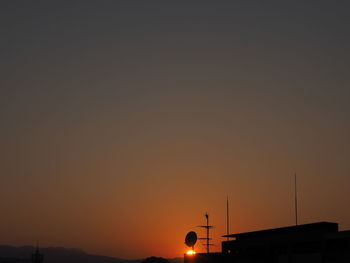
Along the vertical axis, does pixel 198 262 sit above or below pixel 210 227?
below

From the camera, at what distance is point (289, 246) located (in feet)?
196

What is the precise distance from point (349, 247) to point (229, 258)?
18.2 m

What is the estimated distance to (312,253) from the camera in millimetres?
56625

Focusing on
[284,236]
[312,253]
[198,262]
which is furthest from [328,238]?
[198,262]

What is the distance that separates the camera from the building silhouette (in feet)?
178

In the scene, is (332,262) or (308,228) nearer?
(332,262)

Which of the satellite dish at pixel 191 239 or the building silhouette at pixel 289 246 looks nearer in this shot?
the building silhouette at pixel 289 246

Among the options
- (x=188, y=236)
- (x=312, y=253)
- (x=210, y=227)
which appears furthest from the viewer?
(x=210, y=227)

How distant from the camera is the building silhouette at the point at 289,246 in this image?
5431 cm

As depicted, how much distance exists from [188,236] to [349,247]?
90.3ft

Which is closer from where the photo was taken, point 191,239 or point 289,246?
point 289,246

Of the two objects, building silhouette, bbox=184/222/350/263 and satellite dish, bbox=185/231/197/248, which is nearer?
building silhouette, bbox=184/222/350/263

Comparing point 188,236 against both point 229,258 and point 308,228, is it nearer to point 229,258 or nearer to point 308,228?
point 229,258

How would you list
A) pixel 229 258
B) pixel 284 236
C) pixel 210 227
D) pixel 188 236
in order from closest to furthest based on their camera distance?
pixel 284 236, pixel 229 258, pixel 188 236, pixel 210 227
